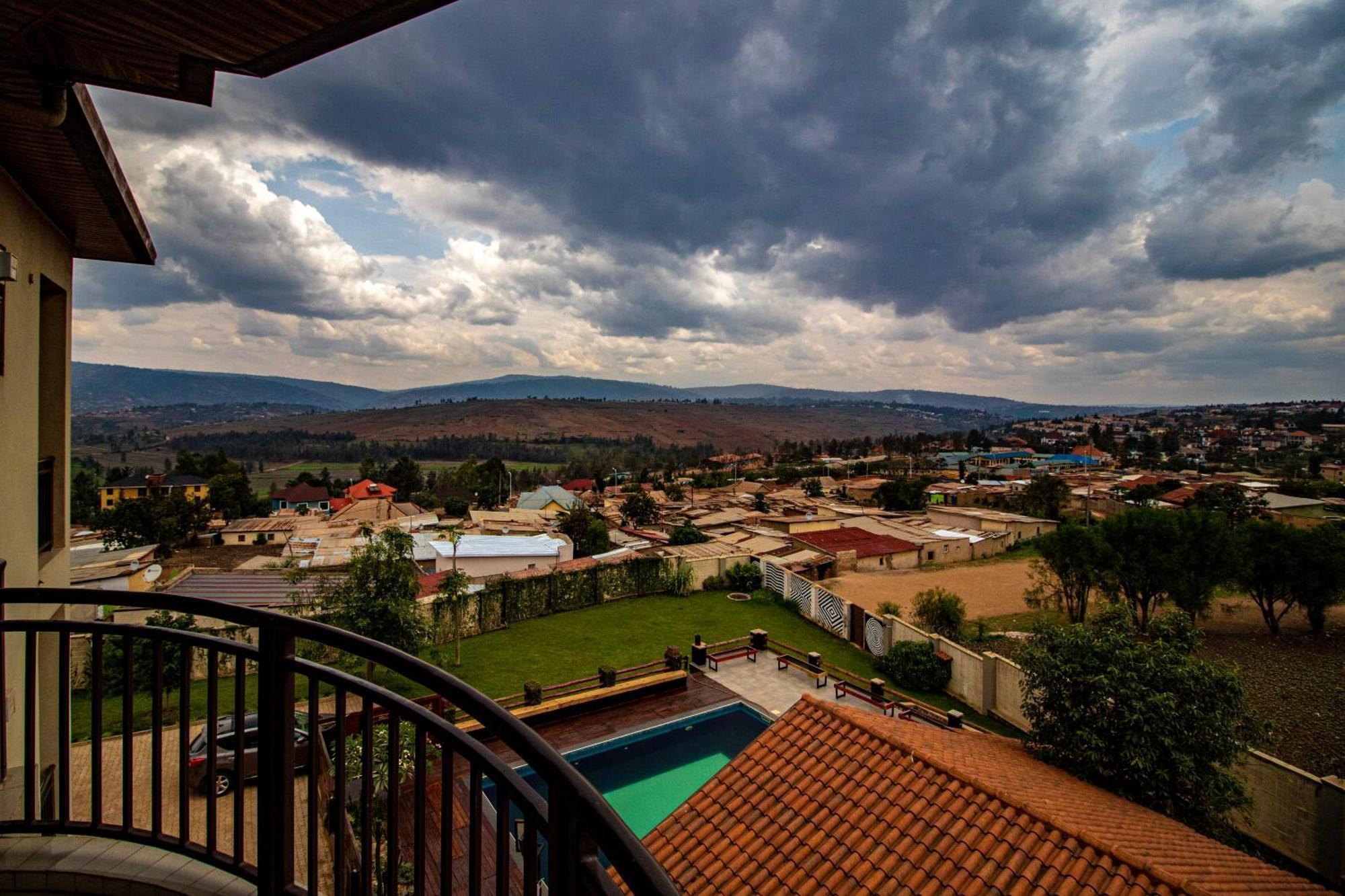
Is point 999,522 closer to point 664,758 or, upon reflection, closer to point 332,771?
A: point 664,758

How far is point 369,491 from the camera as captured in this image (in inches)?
2399

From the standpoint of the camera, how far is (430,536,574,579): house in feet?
76.5

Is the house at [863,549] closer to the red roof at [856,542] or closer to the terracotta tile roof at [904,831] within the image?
the red roof at [856,542]

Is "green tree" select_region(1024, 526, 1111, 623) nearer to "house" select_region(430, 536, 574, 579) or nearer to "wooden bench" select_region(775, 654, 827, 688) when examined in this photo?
"wooden bench" select_region(775, 654, 827, 688)

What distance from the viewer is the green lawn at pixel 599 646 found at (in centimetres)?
1270

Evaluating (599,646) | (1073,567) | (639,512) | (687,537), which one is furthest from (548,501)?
(1073,567)

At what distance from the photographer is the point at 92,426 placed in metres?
193

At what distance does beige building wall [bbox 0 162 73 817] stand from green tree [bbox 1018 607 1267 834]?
10.1m

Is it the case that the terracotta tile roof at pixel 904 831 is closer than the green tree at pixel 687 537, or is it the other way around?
the terracotta tile roof at pixel 904 831

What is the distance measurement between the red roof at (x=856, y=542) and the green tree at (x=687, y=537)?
4544 millimetres

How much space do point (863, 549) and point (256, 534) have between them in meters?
33.4

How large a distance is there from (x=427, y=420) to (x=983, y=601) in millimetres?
175051

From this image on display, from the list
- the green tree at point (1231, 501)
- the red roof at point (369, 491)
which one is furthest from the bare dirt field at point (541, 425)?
the green tree at point (1231, 501)

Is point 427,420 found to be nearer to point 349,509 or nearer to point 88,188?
point 349,509
